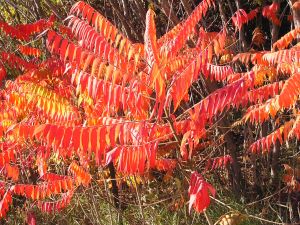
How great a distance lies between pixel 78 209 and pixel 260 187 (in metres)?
2.87

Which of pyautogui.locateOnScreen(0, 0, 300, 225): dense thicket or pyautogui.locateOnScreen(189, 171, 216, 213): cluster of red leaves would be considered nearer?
pyautogui.locateOnScreen(189, 171, 216, 213): cluster of red leaves

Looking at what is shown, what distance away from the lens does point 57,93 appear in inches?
196

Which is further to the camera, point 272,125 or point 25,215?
point 25,215

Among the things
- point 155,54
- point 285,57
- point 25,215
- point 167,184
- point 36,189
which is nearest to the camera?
point 155,54

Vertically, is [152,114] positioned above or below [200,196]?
above

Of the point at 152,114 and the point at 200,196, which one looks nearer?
the point at 200,196

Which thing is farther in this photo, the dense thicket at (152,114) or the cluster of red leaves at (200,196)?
the dense thicket at (152,114)

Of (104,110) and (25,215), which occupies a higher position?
(104,110)

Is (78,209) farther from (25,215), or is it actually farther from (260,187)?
(260,187)

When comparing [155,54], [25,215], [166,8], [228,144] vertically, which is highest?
[166,8]

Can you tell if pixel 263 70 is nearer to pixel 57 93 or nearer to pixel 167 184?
pixel 57 93

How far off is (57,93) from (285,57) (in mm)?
2497

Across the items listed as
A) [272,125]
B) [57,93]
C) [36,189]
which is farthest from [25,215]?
[272,125]

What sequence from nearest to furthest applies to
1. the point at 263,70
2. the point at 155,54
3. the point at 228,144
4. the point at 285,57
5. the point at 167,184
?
the point at 155,54
the point at 285,57
the point at 263,70
the point at 228,144
the point at 167,184
